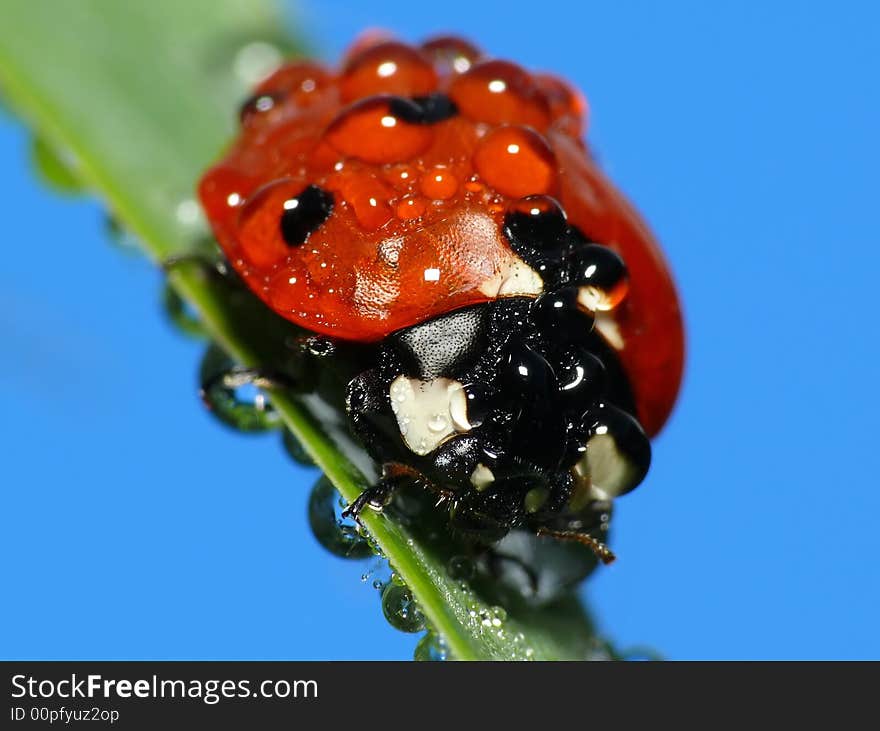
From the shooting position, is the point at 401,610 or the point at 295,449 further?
the point at 295,449

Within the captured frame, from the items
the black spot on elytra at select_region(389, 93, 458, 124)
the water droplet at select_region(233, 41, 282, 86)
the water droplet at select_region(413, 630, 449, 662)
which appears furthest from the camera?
the water droplet at select_region(233, 41, 282, 86)

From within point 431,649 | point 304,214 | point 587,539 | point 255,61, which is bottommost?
point 431,649

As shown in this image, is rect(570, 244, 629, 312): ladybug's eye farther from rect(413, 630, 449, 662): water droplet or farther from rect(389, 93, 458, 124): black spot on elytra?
rect(413, 630, 449, 662): water droplet

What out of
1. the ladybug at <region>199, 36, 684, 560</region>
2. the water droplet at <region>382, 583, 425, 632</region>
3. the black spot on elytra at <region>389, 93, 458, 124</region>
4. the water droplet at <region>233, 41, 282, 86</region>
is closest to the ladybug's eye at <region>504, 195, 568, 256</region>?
the ladybug at <region>199, 36, 684, 560</region>

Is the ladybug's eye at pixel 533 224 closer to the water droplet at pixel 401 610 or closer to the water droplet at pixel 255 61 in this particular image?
the water droplet at pixel 401 610

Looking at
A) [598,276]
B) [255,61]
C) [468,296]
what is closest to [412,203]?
[468,296]

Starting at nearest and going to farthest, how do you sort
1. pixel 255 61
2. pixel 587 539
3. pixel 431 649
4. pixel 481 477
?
pixel 431 649 → pixel 481 477 → pixel 587 539 → pixel 255 61

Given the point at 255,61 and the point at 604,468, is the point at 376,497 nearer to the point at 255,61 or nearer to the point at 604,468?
the point at 604,468
